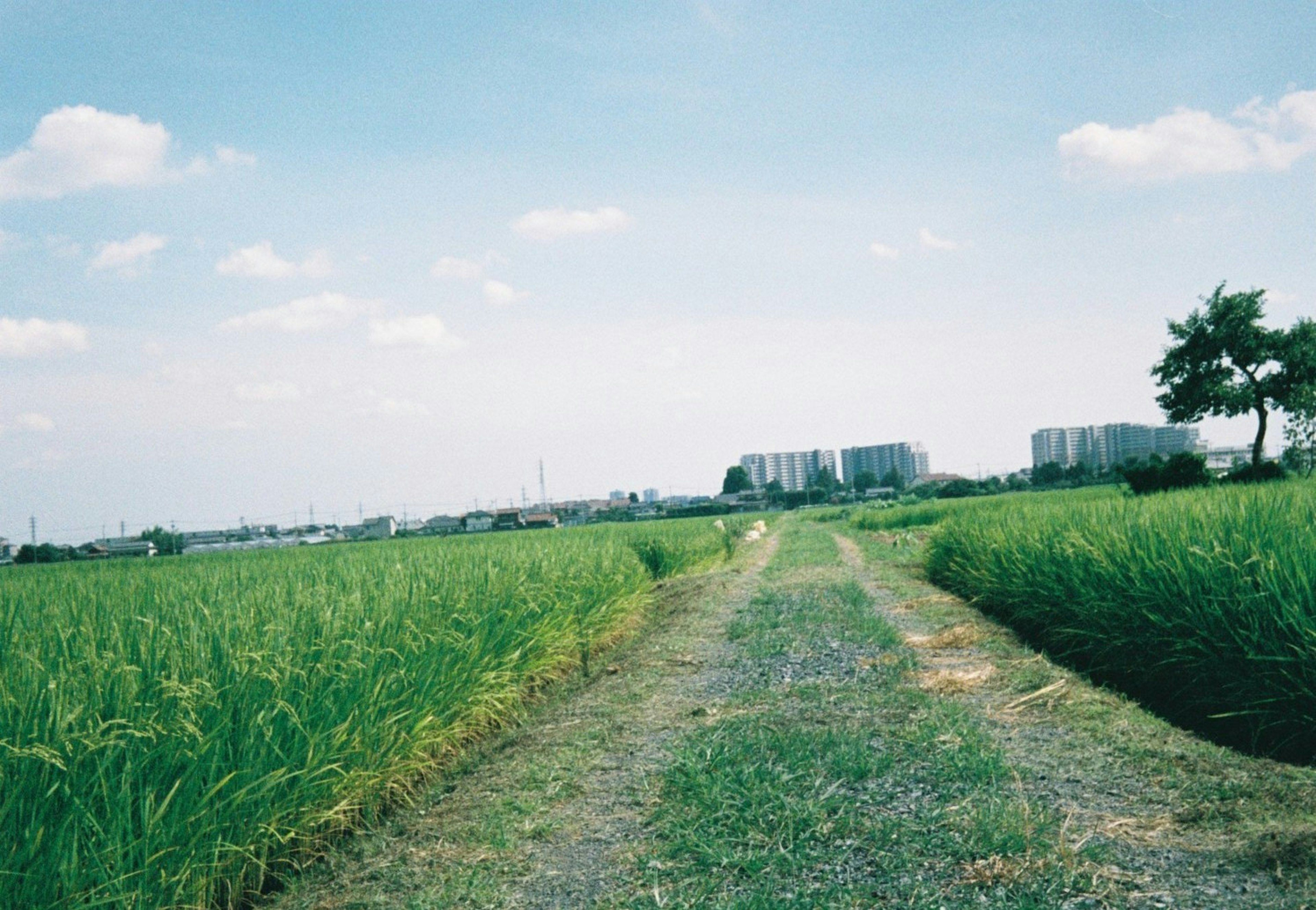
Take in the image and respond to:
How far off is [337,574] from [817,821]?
5914 millimetres

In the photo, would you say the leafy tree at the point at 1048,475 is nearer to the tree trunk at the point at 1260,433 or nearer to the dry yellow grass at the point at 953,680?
the tree trunk at the point at 1260,433

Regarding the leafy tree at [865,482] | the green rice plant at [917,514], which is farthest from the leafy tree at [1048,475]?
the leafy tree at [865,482]

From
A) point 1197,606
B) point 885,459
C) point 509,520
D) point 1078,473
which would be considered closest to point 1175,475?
point 1197,606

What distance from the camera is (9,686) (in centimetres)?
345

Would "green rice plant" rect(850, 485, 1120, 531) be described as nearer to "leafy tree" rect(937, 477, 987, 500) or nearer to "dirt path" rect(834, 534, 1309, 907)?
"dirt path" rect(834, 534, 1309, 907)

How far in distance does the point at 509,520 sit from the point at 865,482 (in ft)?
274

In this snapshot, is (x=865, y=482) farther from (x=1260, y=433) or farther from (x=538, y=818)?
(x=538, y=818)

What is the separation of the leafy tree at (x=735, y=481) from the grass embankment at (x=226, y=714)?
131 m

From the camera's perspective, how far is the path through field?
3.19m

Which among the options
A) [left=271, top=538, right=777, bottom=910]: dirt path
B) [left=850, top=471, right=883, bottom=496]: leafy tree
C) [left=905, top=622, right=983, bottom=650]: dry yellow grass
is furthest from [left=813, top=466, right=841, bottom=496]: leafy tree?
[left=271, top=538, right=777, bottom=910]: dirt path

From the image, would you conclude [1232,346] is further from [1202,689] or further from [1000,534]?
[1202,689]

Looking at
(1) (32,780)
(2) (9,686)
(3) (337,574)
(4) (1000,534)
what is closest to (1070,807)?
(1) (32,780)

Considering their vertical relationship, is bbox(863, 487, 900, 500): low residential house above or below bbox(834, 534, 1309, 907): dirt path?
below

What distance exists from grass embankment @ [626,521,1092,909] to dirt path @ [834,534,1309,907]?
0.68 feet
